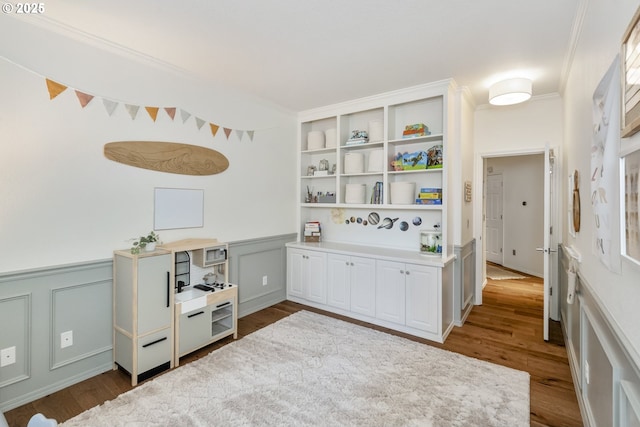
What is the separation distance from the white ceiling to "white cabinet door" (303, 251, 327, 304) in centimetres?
197

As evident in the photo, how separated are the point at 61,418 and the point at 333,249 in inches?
102

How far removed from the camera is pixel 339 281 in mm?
3529

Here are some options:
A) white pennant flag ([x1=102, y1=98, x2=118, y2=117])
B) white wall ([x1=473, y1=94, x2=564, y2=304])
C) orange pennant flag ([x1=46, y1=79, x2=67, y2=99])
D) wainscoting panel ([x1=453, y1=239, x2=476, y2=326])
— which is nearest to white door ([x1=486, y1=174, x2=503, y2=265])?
white wall ([x1=473, y1=94, x2=564, y2=304])

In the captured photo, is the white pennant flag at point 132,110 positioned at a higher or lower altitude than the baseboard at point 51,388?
higher

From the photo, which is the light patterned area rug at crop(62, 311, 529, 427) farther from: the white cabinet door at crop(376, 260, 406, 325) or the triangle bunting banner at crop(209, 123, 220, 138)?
the triangle bunting banner at crop(209, 123, 220, 138)

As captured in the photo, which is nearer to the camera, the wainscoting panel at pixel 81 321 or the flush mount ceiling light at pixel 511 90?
the wainscoting panel at pixel 81 321

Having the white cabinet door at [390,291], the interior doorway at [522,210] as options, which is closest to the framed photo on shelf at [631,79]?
the white cabinet door at [390,291]

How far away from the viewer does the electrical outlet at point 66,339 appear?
2180mm

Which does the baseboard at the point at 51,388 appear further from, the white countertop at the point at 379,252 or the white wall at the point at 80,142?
the white countertop at the point at 379,252

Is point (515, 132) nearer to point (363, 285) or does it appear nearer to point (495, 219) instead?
point (363, 285)

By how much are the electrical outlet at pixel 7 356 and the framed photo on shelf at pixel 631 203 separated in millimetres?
3233

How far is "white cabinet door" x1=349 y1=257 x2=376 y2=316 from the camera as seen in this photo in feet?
10.8

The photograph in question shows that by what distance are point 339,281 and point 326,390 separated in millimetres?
1482

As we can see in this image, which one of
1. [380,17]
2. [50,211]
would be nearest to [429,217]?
[380,17]
